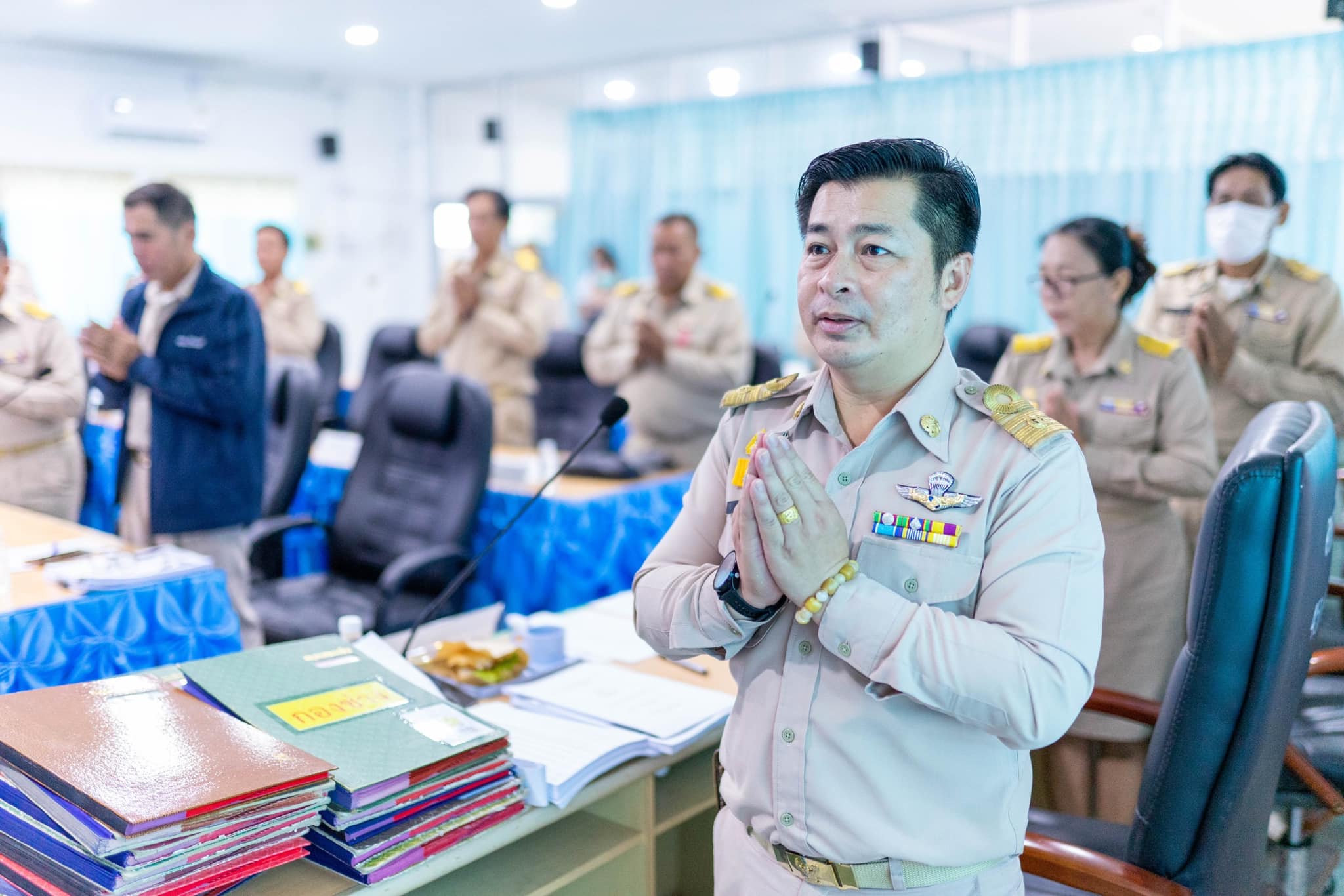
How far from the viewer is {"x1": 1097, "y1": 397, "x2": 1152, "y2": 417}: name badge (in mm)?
Result: 2295

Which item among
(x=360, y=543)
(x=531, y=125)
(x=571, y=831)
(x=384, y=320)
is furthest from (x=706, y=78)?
(x=571, y=831)

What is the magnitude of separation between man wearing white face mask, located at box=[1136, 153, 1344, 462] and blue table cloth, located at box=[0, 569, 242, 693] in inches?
101

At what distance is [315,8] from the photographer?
6.05 m

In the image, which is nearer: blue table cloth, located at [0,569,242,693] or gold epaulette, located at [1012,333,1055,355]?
blue table cloth, located at [0,569,242,693]

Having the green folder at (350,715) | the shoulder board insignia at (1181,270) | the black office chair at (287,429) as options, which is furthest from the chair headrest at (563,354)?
the green folder at (350,715)

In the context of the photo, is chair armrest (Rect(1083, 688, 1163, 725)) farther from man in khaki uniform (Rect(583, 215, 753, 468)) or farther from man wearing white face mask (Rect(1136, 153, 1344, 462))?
man in khaki uniform (Rect(583, 215, 753, 468))

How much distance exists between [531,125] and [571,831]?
7950 millimetres

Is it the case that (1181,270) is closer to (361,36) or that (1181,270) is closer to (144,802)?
(144,802)

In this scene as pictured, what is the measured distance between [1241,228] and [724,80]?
4.99 meters

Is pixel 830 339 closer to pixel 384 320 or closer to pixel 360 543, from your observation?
pixel 360 543

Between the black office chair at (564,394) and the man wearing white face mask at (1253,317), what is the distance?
2.59m

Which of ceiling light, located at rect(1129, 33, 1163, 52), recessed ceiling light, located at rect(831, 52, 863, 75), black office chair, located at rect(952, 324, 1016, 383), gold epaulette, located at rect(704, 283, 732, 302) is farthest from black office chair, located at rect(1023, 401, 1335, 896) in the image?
recessed ceiling light, located at rect(831, 52, 863, 75)

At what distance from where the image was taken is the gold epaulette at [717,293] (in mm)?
4055

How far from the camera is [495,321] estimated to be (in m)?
4.61
